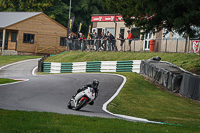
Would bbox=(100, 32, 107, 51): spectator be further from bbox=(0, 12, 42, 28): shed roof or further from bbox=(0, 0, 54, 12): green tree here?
bbox=(0, 0, 54, 12): green tree

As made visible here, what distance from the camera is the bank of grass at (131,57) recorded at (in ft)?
81.6

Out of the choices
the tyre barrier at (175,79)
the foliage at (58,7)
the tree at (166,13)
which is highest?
the foliage at (58,7)

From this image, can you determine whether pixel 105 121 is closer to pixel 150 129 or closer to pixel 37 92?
pixel 150 129

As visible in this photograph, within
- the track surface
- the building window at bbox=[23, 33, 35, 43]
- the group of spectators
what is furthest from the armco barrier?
the building window at bbox=[23, 33, 35, 43]

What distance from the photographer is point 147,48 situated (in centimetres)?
3350

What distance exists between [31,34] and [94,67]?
78.0ft

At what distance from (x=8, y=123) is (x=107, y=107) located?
6.26 m

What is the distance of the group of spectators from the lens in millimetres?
33388

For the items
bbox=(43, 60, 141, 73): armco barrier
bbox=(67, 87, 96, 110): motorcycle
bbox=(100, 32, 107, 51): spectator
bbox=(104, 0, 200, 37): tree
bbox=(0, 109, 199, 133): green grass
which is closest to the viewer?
bbox=(0, 109, 199, 133): green grass

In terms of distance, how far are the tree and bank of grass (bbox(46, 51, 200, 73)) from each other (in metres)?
4.30

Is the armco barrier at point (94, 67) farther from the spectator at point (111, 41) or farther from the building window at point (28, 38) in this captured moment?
the building window at point (28, 38)

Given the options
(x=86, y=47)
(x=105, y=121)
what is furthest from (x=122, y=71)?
(x=105, y=121)

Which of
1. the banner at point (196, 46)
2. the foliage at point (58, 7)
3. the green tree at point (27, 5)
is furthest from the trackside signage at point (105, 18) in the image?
the green tree at point (27, 5)

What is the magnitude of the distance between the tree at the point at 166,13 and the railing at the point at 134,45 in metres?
7.04
